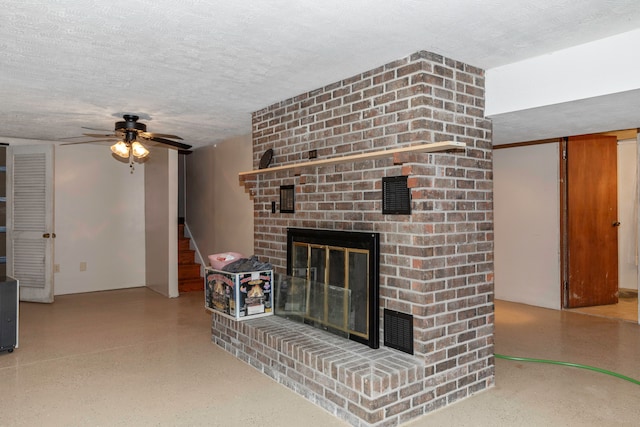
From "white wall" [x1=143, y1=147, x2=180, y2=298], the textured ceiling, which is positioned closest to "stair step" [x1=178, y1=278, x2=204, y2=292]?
"white wall" [x1=143, y1=147, x2=180, y2=298]

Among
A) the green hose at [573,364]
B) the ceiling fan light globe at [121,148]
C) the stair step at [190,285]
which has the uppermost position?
the ceiling fan light globe at [121,148]

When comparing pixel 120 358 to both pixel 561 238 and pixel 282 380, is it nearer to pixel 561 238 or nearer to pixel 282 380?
pixel 282 380

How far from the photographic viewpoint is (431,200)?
265 centimetres

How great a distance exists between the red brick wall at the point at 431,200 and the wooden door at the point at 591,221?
9.33ft

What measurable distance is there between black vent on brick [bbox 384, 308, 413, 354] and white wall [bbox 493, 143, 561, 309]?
10.9 ft

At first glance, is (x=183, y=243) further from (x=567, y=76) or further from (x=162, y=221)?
Answer: (x=567, y=76)

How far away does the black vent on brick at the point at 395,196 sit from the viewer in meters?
2.69

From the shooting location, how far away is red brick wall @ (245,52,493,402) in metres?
2.64

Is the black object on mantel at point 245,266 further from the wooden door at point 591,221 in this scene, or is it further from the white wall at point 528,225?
the wooden door at point 591,221

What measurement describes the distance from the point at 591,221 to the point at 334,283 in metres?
3.84

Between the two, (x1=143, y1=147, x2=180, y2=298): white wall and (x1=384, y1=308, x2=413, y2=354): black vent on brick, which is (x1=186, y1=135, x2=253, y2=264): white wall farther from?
(x1=384, y1=308, x2=413, y2=354): black vent on brick

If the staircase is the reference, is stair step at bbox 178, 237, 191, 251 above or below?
above

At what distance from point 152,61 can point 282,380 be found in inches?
87.9

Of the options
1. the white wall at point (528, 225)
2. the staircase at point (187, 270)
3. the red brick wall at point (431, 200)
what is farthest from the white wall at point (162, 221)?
the white wall at point (528, 225)
